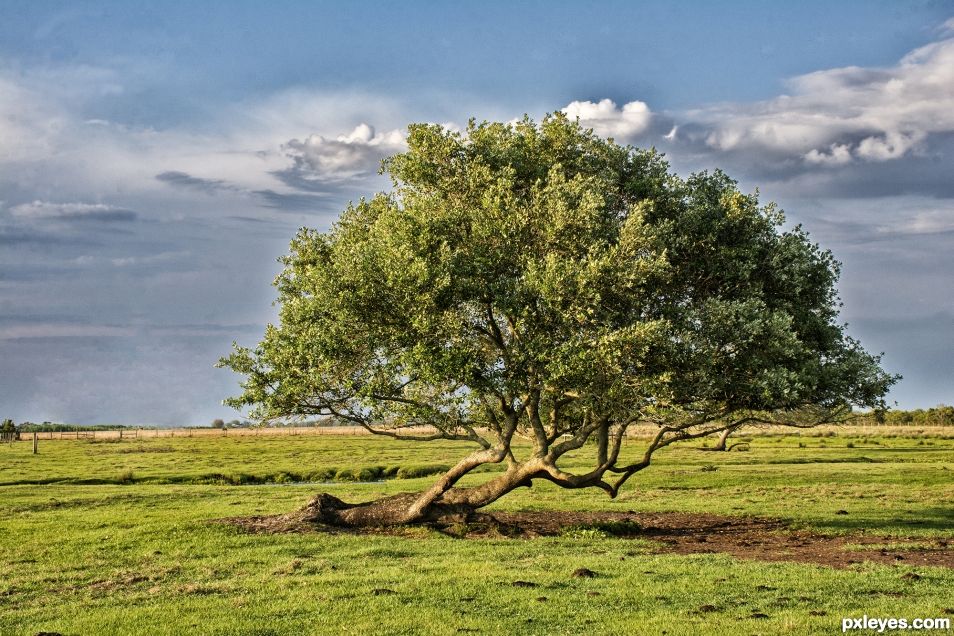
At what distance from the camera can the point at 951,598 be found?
18.9 m

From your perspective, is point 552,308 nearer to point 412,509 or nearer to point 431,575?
point 431,575

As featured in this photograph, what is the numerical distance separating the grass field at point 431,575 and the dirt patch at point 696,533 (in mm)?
1370

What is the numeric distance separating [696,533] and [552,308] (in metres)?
13.5

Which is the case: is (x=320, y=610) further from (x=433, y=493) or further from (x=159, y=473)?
(x=159, y=473)

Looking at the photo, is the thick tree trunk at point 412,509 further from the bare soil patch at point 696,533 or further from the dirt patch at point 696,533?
the dirt patch at point 696,533

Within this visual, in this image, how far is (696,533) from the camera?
34.0 metres

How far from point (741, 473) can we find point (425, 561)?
154 feet

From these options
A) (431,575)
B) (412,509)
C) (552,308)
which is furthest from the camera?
(412,509)

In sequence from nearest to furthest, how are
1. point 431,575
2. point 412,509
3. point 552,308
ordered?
point 431,575, point 552,308, point 412,509

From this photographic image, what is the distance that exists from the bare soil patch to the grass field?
57.1 inches

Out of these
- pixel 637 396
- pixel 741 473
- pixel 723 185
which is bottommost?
pixel 741 473

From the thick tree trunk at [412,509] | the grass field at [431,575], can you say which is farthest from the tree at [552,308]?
the grass field at [431,575]

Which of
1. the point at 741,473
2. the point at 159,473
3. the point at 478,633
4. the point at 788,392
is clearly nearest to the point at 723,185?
the point at 788,392

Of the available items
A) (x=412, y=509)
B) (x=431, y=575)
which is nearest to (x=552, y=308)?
(x=431, y=575)
